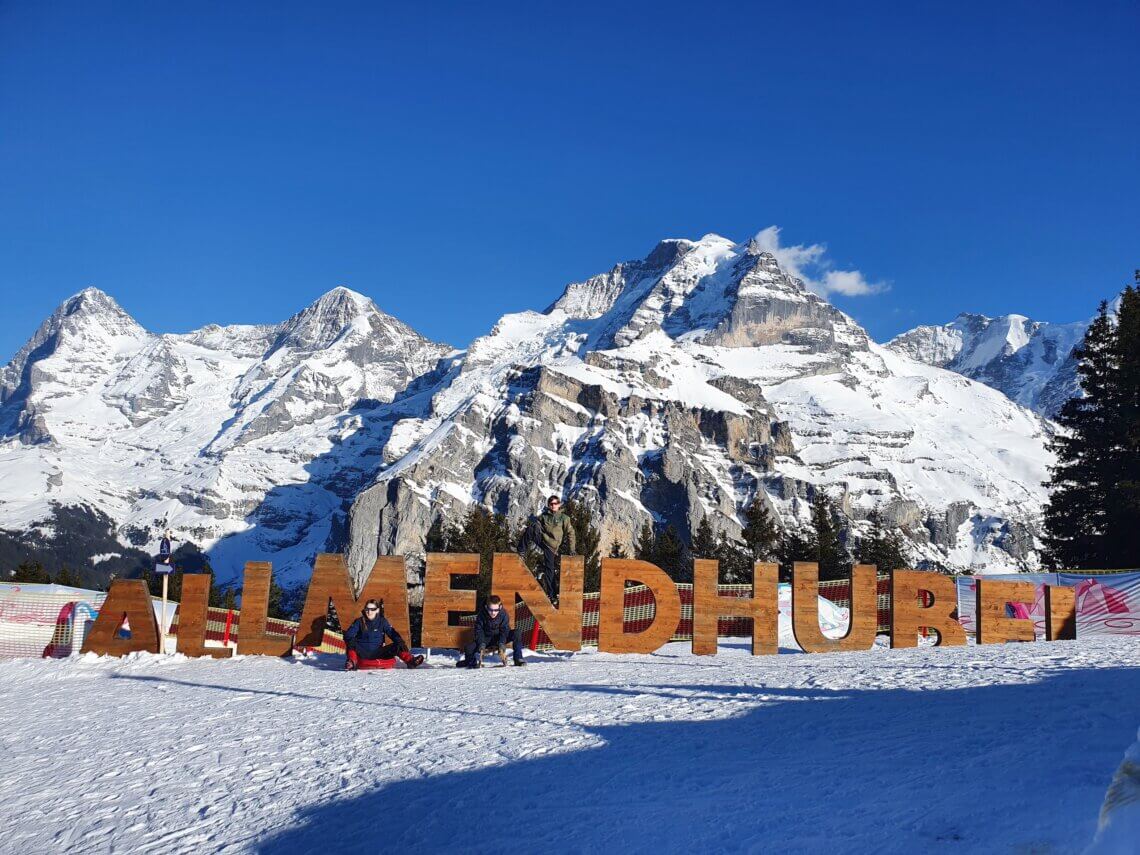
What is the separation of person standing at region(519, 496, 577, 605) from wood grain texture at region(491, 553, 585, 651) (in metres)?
0.23

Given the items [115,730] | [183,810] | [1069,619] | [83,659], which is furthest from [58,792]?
[1069,619]

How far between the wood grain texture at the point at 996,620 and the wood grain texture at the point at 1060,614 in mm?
346

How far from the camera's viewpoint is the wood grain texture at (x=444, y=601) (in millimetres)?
17078

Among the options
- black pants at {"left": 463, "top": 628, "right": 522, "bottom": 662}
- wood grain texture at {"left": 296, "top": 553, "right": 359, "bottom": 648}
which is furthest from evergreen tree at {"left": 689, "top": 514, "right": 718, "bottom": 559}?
black pants at {"left": 463, "top": 628, "right": 522, "bottom": 662}

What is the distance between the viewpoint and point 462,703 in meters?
11.5

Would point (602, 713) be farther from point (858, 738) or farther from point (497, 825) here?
point (497, 825)

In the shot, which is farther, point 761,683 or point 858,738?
point 761,683

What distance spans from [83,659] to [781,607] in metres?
17.2

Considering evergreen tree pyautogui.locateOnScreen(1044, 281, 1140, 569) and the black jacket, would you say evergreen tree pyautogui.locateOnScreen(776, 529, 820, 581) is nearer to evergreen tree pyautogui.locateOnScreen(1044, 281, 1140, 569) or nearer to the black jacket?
evergreen tree pyautogui.locateOnScreen(1044, 281, 1140, 569)

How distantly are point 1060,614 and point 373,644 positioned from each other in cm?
1322

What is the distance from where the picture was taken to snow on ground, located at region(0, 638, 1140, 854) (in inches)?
243

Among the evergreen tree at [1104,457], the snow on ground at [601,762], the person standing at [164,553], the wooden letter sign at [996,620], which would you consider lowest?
the snow on ground at [601,762]

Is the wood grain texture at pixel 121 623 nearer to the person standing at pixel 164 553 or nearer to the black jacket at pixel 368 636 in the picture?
the person standing at pixel 164 553

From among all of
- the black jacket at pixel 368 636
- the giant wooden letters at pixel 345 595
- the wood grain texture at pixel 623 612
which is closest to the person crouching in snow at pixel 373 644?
the black jacket at pixel 368 636
